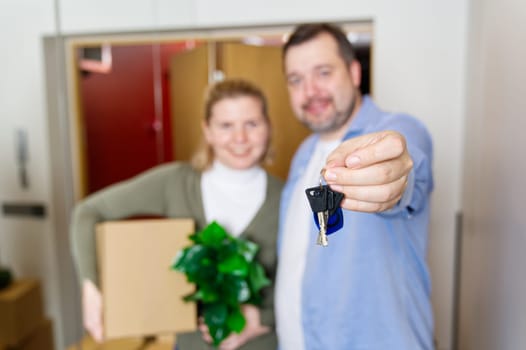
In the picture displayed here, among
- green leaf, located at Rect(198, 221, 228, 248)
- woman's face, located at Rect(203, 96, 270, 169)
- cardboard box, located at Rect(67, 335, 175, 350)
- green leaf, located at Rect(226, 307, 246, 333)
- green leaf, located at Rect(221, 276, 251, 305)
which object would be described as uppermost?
woman's face, located at Rect(203, 96, 270, 169)

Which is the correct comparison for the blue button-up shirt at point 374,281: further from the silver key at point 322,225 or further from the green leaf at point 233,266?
the silver key at point 322,225

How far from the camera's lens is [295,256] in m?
1.00

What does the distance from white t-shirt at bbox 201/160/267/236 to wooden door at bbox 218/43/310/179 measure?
23.2 inches

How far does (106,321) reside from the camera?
40.6 inches

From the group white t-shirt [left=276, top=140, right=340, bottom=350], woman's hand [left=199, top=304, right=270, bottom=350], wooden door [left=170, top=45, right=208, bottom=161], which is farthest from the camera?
wooden door [left=170, top=45, right=208, bottom=161]

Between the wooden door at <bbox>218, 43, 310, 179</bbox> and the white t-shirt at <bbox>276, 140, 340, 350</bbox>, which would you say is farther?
the wooden door at <bbox>218, 43, 310, 179</bbox>

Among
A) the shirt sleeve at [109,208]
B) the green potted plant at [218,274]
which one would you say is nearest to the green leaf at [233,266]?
the green potted plant at [218,274]

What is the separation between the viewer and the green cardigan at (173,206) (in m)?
1.13

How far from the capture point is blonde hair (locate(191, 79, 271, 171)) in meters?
1.18

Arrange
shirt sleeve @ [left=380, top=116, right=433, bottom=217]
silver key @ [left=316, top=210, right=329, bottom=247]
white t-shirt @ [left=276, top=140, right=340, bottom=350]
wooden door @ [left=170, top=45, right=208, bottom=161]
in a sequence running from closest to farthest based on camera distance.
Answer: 1. silver key @ [left=316, top=210, right=329, bottom=247]
2. shirt sleeve @ [left=380, top=116, right=433, bottom=217]
3. white t-shirt @ [left=276, top=140, right=340, bottom=350]
4. wooden door @ [left=170, top=45, right=208, bottom=161]

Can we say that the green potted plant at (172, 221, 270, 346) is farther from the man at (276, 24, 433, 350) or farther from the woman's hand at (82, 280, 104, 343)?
the woman's hand at (82, 280, 104, 343)

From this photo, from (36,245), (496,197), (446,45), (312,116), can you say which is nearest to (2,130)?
(36,245)

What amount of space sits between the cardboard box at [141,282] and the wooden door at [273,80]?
2.71ft

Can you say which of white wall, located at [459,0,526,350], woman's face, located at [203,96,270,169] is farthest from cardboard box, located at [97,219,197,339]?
white wall, located at [459,0,526,350]
